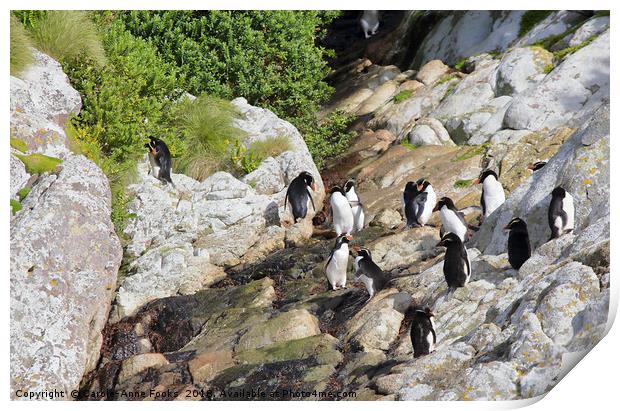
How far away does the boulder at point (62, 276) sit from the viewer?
941 centimetres

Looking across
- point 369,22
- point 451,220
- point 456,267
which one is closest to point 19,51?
point 451,220

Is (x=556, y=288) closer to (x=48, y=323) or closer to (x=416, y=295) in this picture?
(x=416, y=295)

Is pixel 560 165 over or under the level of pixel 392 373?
over

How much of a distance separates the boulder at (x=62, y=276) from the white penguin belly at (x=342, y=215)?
341 centimetres

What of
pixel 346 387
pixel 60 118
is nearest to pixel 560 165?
pixel 346 387

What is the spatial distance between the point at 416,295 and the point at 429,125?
5865 millimetres

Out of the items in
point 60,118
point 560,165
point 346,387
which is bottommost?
point 346,387

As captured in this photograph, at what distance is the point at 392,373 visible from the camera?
898cm

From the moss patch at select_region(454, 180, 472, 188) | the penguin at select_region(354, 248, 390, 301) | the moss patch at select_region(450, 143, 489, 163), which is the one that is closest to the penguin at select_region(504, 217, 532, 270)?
the penguin at select_region(354, 248, 390, 301)

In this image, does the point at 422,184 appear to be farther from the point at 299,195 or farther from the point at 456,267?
the point at 456,267

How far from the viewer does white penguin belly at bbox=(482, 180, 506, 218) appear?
12469mm

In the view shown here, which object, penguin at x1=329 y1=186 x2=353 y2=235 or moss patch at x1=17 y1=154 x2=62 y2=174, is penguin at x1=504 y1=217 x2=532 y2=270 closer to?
penguin at x1=329 y1=186 x2=353 y2=235

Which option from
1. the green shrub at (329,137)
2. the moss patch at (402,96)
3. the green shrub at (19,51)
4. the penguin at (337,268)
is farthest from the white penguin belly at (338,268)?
the moss patch at (402,96)

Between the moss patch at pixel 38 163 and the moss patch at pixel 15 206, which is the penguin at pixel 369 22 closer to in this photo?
the moss patch at pixel 38 163
